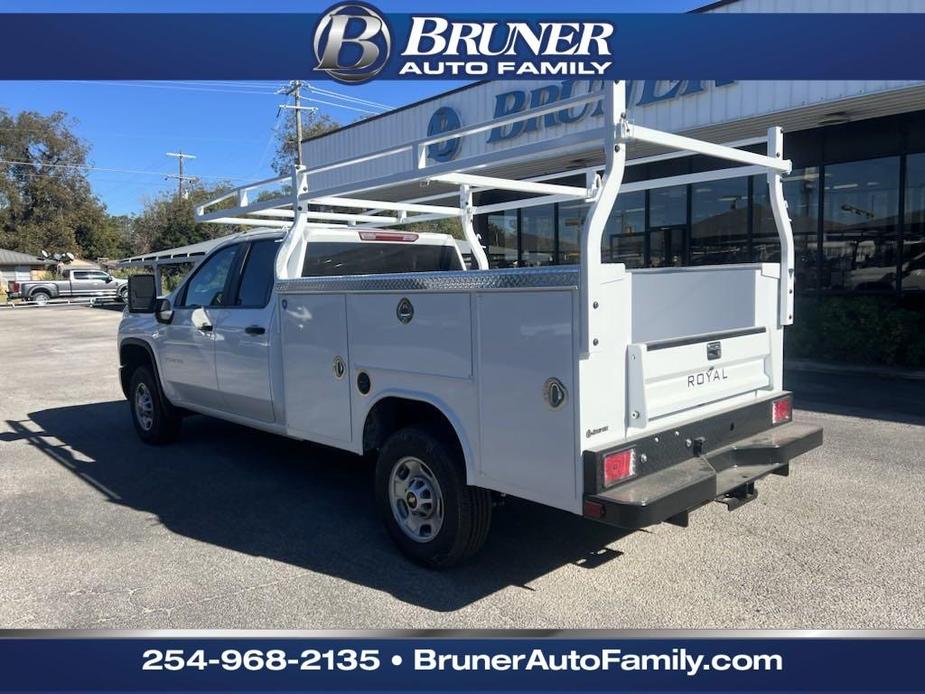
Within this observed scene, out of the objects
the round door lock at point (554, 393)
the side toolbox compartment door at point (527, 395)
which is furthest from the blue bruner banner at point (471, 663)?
the round door lock at point (554, 393)

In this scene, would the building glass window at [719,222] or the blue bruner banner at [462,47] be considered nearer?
the blue bruner banner at [462,47]

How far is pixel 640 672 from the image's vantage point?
3.19 metres

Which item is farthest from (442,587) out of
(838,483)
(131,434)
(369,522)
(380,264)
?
(131,434)

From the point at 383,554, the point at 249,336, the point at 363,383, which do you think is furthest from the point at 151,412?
the point at 383,554

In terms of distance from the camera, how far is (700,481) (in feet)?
11.7

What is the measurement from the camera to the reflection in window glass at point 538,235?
54.7 feet

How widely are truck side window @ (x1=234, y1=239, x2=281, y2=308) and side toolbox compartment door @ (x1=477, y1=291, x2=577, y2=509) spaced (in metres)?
2.46

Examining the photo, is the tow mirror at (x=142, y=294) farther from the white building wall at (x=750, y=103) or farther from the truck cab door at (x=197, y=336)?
the white building wall at (x=750, y=103)

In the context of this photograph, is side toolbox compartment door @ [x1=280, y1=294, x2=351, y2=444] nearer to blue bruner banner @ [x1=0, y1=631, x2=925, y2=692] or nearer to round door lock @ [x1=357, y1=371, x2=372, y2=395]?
round door lock @ [x1=357, y1=371, x2=372, y2=395]

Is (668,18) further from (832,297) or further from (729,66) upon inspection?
(832,297)

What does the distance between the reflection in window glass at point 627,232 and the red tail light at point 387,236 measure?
946 cm

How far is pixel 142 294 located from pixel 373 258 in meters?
2.31

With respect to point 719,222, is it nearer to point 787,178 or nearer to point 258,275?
point 787,178

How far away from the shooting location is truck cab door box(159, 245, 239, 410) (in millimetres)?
6086
